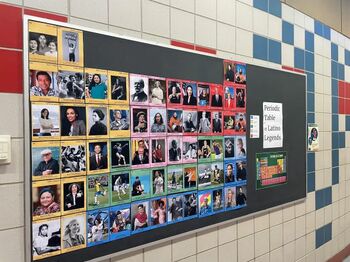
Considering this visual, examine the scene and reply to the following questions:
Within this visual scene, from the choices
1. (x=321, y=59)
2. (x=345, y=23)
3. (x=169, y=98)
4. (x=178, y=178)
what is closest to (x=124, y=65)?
(x=169, y=98)

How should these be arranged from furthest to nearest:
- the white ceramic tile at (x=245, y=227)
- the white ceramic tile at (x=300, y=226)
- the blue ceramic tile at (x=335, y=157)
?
the blue ceramic tile at (x=335, y=157) → the white ceramic tile at (x=300, y=226) → the white ceramic tile at (x=245, y=227)

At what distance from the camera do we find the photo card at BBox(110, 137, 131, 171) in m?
1.72

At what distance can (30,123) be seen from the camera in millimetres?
1429

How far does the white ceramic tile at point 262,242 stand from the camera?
2.64 metres

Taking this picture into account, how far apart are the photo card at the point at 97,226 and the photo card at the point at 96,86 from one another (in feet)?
1.72

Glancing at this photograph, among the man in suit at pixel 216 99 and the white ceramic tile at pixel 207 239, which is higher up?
the man in suit at pixel 216 99

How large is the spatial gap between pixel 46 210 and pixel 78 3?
93 cm

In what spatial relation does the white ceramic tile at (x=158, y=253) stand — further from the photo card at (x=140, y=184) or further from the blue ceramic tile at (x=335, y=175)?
the blue ceramic tile at (x=335, y=175)

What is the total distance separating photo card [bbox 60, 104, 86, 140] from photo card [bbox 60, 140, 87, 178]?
0.10ft

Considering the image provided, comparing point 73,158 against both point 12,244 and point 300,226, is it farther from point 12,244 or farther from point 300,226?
point 300,226

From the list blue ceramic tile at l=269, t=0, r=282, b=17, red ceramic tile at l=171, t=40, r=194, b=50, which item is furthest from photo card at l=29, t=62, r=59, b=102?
blue ceramic tile at l=269, t=0, r=282, b=17

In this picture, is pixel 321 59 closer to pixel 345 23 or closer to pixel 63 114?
pixel 345 23

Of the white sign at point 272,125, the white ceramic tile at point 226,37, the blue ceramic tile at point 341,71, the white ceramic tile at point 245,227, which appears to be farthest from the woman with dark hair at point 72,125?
the blue ceramic tile at point 341,71

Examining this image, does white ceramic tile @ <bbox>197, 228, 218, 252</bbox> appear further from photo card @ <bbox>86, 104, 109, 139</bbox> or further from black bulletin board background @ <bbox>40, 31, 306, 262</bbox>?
photo card @ <bbox>86, 104, 109, 139</bbox>
